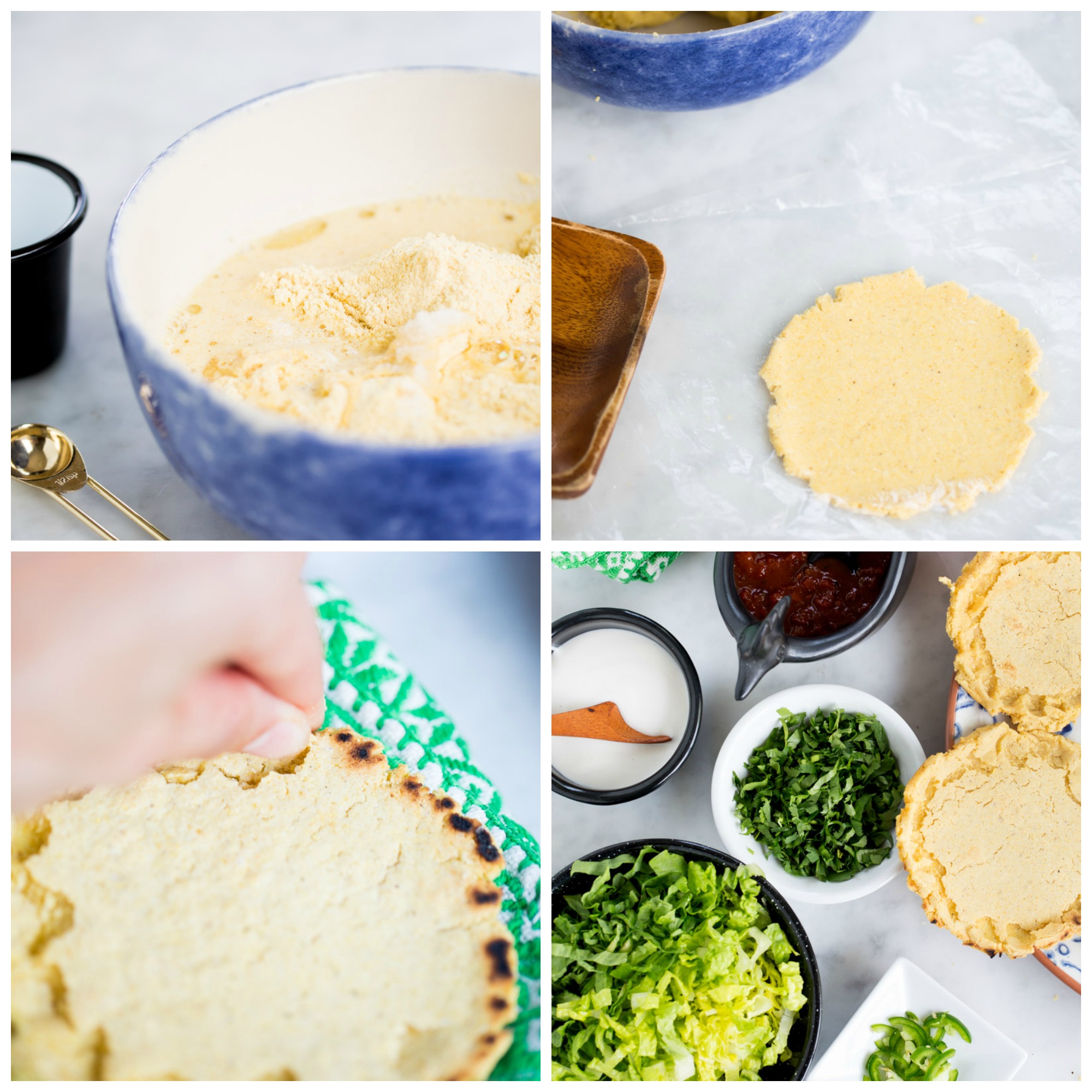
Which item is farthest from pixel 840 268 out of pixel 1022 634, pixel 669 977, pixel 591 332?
pixel 669 977

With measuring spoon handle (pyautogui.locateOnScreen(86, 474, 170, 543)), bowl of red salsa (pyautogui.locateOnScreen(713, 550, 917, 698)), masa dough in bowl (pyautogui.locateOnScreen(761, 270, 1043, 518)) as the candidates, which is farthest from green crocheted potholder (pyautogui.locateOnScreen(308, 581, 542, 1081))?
masa dough in bowl (pyautogui.locateOnScreen(761, 270, 1043, 518))

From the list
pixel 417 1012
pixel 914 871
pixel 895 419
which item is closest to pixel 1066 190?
pixel 895 419

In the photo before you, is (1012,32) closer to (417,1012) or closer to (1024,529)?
(1024,529)

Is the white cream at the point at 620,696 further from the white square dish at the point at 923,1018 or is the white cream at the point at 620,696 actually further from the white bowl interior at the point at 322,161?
the white bowl interior at the point at 322,161

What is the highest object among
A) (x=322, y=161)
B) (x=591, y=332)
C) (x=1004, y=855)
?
(x=322, y=161)

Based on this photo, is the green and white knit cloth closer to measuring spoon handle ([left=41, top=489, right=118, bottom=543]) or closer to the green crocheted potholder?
the green crocheted potholder

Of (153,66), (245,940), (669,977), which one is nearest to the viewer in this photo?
(245,940)

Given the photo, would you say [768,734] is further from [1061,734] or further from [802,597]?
[1061,734]
